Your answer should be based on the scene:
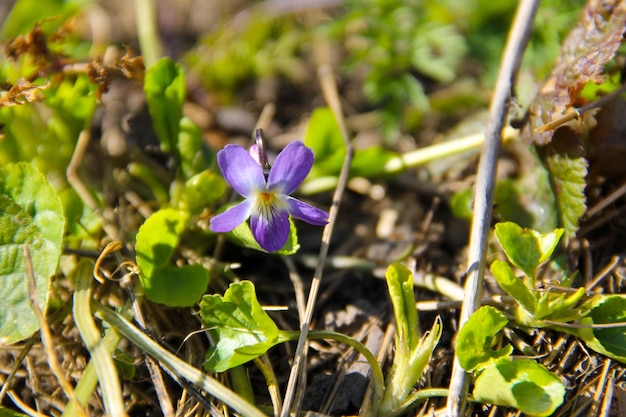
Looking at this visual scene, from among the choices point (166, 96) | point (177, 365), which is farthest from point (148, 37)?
point (177, 365)

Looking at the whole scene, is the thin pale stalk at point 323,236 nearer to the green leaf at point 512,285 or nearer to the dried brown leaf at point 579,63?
the green leaf at point 512,285

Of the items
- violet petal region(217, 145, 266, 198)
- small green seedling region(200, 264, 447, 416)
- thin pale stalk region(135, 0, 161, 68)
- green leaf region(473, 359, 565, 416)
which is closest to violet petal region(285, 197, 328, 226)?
violet petal region(217, 145, 266, 198)

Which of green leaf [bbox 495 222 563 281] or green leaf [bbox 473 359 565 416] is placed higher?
green leaf [bbox 495 222 563 281]

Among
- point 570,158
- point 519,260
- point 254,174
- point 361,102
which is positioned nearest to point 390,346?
point 519,260

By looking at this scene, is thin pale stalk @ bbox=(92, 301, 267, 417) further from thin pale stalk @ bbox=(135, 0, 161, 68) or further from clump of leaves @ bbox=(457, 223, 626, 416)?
thin pale stalk @ bbox=(135, 0, 161, 68)

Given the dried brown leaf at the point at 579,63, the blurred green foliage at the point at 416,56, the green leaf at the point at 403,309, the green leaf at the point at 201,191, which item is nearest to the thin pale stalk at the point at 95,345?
the green leaf at the point at 201,191

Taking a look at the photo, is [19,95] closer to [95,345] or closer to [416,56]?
[95,345]

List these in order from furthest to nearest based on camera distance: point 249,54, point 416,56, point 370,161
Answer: point 249,54
point 416,56
point 370,161
